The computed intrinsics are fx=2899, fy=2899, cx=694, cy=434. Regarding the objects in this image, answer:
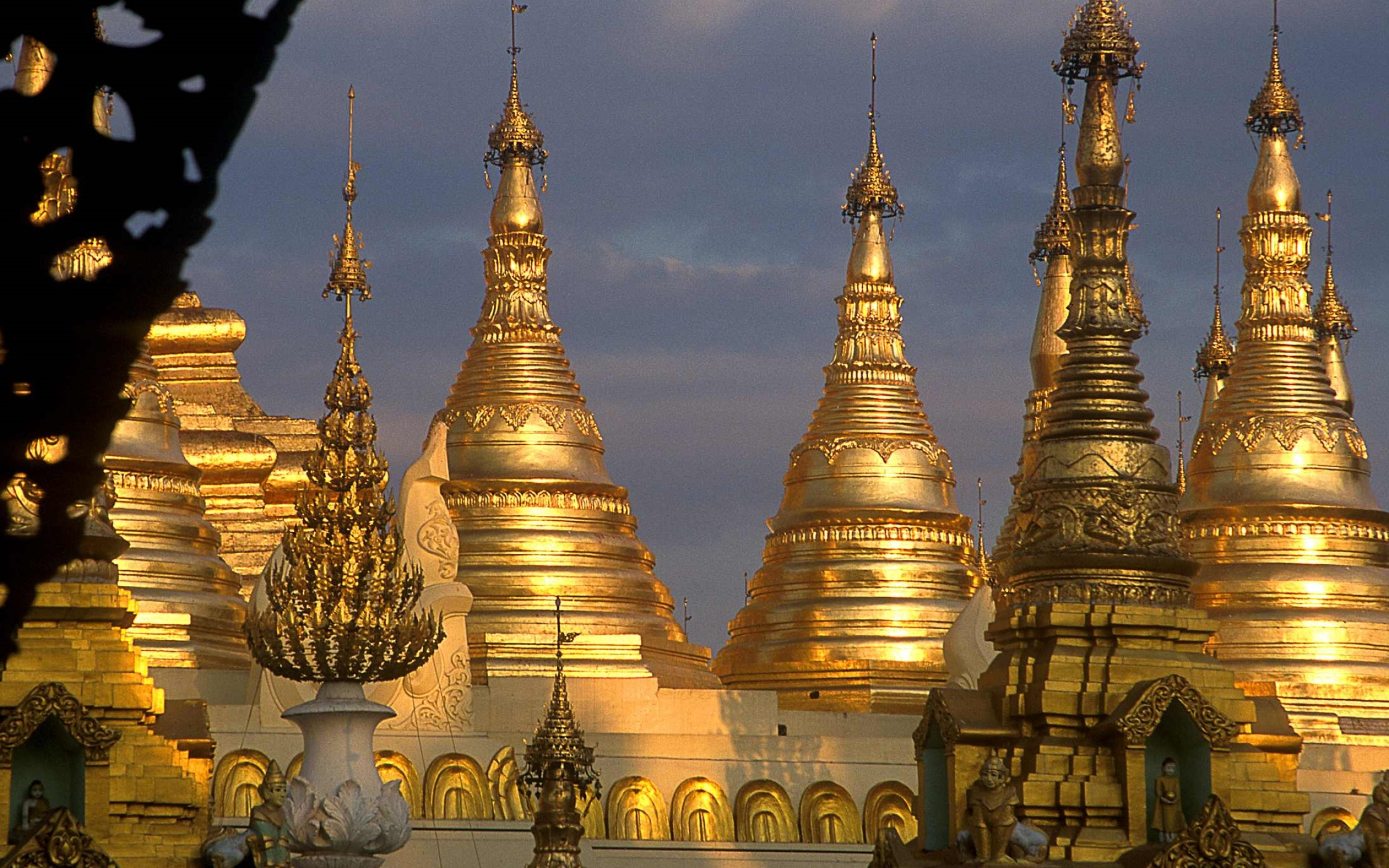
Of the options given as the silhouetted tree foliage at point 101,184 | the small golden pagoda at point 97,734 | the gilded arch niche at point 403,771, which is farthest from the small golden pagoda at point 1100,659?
the silhouetted tree foliage at point 101,184

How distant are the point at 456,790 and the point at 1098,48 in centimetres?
1109

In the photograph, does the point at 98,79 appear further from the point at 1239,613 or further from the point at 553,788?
the point at 1239,613

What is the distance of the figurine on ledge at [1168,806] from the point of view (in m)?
20.5

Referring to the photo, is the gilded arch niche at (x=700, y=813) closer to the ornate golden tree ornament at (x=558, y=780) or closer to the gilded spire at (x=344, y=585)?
the ornate golden tree ornament at (x=558, y=780)

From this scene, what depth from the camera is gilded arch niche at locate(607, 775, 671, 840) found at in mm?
30531

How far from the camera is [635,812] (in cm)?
3059

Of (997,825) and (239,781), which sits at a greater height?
(239,781)

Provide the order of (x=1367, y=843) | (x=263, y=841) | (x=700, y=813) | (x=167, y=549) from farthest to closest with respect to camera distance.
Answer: (x=167, y=549)
(x=700, y=813)
(x=1367, y=843)
(x=263, y=841)

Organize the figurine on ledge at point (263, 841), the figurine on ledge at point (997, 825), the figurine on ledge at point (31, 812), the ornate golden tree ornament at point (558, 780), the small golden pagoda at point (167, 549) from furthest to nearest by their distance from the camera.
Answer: the small golden pagoda at point (167, 549) < the ornate golden tree ornament at point (558, 780) < the figurine on ledge at point (31, 812) < the figurine on ledge at point (997, 825) < the figurine on ledge at point (263, 841)

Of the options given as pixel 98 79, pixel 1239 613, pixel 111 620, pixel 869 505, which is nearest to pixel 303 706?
pixel 111 620

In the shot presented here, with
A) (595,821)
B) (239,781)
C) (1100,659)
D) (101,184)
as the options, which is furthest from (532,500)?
(101,184)

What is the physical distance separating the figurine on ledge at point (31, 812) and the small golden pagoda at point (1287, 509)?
15.5 m

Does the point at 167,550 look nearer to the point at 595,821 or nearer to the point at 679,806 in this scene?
the point at 595,821

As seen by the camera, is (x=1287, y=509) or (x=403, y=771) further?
(x=1287, y=509)
